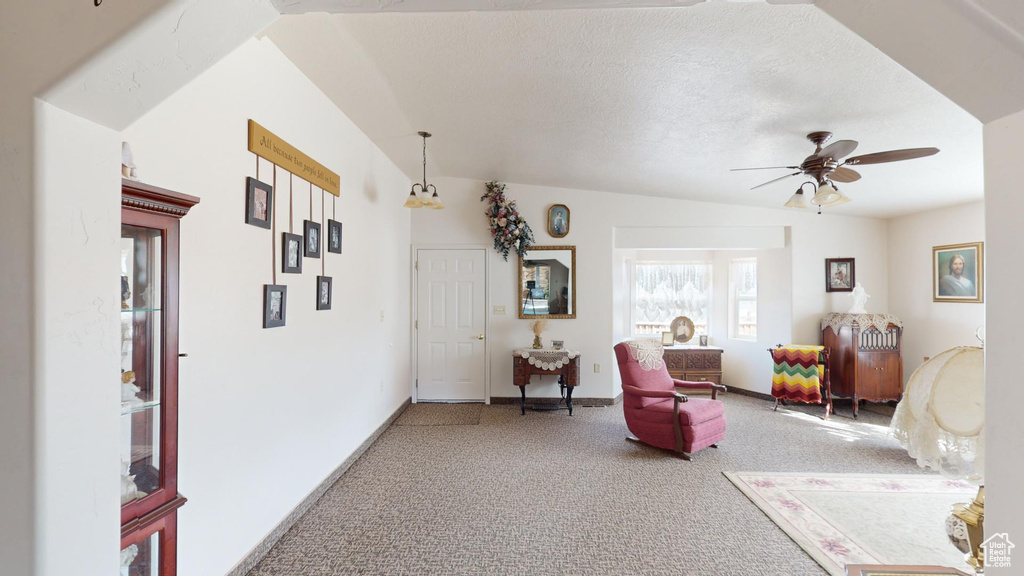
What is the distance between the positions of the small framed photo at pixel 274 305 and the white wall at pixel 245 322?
46mm

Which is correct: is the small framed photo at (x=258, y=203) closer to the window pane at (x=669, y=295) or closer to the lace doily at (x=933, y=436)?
the lace doily at (x=933, y=436)

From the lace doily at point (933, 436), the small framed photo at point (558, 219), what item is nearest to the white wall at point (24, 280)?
the lace doily at point (933, 436)

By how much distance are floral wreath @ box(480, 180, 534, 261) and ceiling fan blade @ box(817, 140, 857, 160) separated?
294 centimetres

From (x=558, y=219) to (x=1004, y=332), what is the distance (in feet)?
15.0

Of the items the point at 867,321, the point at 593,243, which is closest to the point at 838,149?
the point at 593,243

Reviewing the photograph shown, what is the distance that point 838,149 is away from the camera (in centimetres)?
261

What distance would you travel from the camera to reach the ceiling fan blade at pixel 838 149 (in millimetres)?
2494

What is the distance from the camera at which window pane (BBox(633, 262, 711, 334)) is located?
6320mm

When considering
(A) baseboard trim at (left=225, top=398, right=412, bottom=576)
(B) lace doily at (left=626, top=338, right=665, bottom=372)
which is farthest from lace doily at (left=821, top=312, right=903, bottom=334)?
(A) baseboard trim at (left=225, top=398, right=412, bottom=576)

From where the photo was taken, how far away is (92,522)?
0.84 metres

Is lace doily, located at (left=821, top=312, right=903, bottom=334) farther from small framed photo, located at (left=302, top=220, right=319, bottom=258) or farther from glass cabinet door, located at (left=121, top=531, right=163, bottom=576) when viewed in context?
glass cabinet door, located at (left=121, top=531, right=163, bottom=576)

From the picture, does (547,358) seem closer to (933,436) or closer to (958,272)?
(933,436)

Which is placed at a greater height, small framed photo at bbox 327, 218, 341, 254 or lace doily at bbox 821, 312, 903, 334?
small framed photo at bbox 327, 218, 341, 254

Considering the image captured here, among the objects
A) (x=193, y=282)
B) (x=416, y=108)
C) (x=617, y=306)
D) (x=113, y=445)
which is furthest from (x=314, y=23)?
(x=617, y=306)
